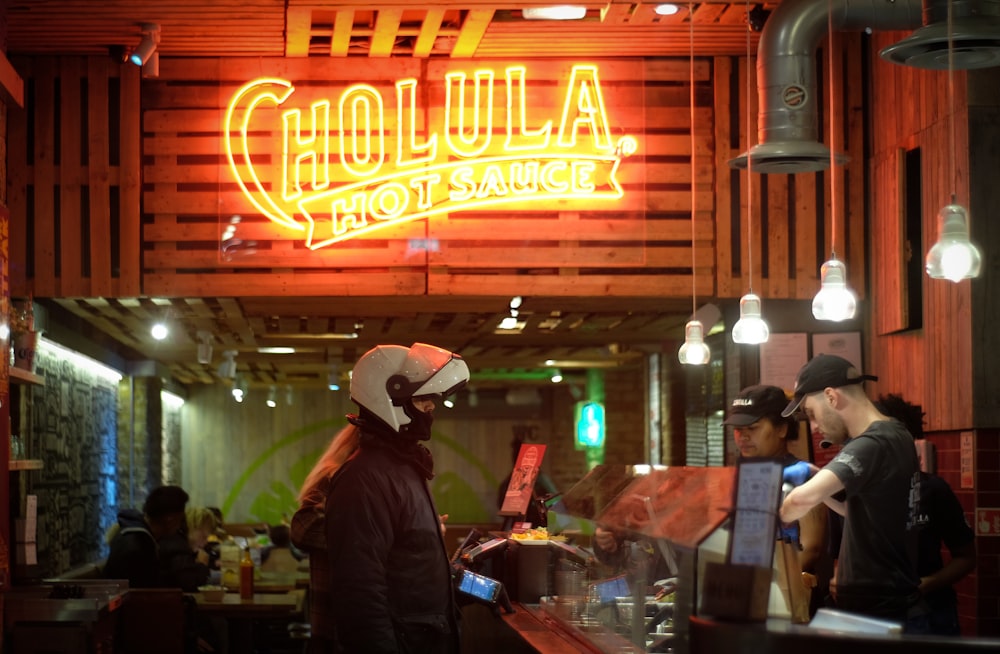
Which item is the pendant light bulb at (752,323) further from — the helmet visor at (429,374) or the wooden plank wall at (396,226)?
the helmet visor at (429,374)

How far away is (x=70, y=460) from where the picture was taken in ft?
33.9

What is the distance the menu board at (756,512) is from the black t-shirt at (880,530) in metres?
1.13

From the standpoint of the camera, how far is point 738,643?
342 cm

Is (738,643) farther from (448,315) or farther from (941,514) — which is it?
(448,315)

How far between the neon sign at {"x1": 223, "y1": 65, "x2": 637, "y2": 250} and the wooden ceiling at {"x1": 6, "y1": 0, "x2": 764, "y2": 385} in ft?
0.99

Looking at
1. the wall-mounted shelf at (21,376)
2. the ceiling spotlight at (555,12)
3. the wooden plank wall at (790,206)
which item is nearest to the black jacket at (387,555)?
the wall-mounted shelf at (21,376)

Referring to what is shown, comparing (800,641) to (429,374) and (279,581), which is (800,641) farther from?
(279,581)

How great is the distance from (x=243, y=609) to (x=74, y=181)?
3.20 meters

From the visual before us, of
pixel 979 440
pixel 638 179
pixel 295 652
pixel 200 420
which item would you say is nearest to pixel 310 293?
pixel 638 179

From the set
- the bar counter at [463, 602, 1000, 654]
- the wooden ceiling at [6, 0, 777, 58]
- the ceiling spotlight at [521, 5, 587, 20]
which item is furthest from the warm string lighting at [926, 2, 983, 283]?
the ceiling spotlight at [521, 5, 587, 20]

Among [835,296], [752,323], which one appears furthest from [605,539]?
[752,323]

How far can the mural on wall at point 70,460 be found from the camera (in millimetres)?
9242

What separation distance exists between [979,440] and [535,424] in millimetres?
13801

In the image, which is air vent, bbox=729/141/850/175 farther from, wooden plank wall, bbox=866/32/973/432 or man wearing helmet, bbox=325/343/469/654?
man wearing helmet, bbox=325/343/469/654
